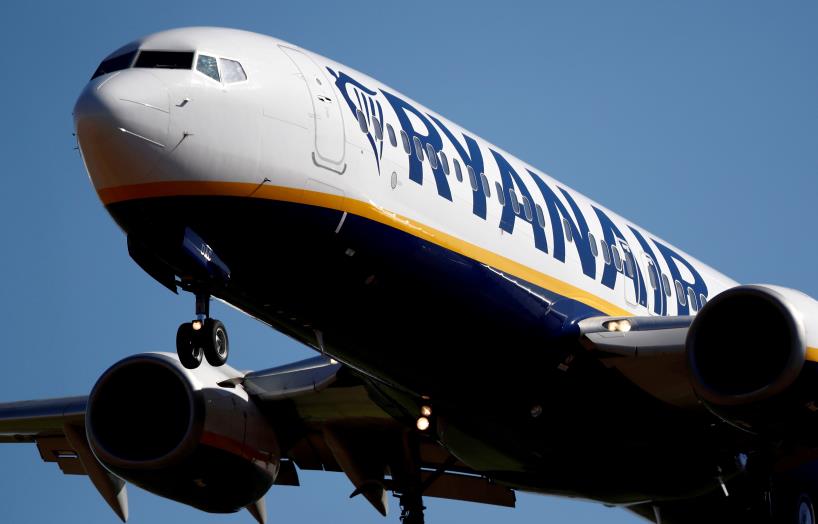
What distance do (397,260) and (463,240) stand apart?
3.89ft

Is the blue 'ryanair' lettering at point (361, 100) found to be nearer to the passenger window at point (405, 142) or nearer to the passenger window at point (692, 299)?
the passenger window at point (405, 142)

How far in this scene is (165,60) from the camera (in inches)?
637

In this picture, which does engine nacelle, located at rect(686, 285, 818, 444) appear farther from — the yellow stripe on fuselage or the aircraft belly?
the yellow stripe on fuselage

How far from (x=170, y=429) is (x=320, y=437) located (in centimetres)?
273

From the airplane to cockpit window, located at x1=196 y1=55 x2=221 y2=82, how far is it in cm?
3

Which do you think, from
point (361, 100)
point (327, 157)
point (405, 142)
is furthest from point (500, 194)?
point (327, 157)

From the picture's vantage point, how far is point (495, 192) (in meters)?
19.3

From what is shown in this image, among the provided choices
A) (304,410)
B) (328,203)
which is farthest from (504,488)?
(328,203)

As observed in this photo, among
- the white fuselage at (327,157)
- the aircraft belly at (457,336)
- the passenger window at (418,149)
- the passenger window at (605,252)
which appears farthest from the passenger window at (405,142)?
the passenger window at (605,252)

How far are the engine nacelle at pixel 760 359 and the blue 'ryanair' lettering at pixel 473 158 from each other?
3.01m

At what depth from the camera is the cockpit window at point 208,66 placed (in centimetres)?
1612

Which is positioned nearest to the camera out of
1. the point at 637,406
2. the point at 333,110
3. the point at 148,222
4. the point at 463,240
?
the point at 148,222

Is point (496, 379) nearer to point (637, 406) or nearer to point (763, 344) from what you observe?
point (637, 406)

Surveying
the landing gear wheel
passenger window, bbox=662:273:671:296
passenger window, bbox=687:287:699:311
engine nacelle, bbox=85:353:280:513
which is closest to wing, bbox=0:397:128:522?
engine nacelle, bbox=85:353:280:513
